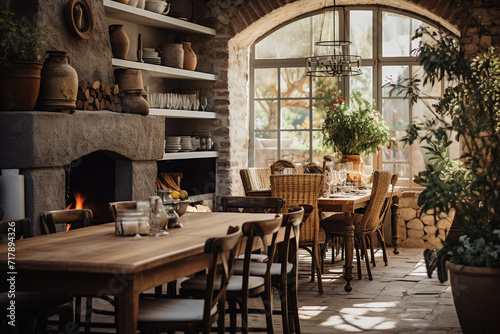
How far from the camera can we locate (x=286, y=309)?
435 cm

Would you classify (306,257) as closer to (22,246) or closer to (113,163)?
(113,163)

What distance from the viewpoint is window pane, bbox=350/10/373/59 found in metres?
8.73

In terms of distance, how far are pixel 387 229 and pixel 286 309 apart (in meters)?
4.56

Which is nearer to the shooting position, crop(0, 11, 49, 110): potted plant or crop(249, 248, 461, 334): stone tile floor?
crop(0, 11, 49, 110): potted plant

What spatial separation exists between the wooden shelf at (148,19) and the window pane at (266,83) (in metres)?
1.06

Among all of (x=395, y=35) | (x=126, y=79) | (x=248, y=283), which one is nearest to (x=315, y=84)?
(x=395, y=35)

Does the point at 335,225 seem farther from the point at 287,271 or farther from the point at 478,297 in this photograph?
the point at 478,297

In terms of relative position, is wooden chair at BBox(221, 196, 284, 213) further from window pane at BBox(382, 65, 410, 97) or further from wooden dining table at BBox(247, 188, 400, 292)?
window pane at BBox(382, 65, 410, 97)

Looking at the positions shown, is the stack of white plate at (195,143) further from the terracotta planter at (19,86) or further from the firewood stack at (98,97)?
the terracotta planter at (19,86)

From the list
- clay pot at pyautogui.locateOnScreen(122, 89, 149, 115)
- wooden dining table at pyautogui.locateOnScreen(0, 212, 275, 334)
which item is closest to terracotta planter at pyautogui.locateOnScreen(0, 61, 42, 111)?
clay pot at pyautogui.locateOnScreen(122, 89, 149, 115)

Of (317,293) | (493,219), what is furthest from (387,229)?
(493,219)

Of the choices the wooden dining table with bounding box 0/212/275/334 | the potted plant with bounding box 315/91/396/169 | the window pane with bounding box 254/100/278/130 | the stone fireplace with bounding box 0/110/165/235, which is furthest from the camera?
the window pane with bounding box 254/100/278/130

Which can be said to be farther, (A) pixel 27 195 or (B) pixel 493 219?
(A) pixel 27 195

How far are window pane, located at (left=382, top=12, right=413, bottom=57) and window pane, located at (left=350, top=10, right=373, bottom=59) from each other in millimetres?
166
